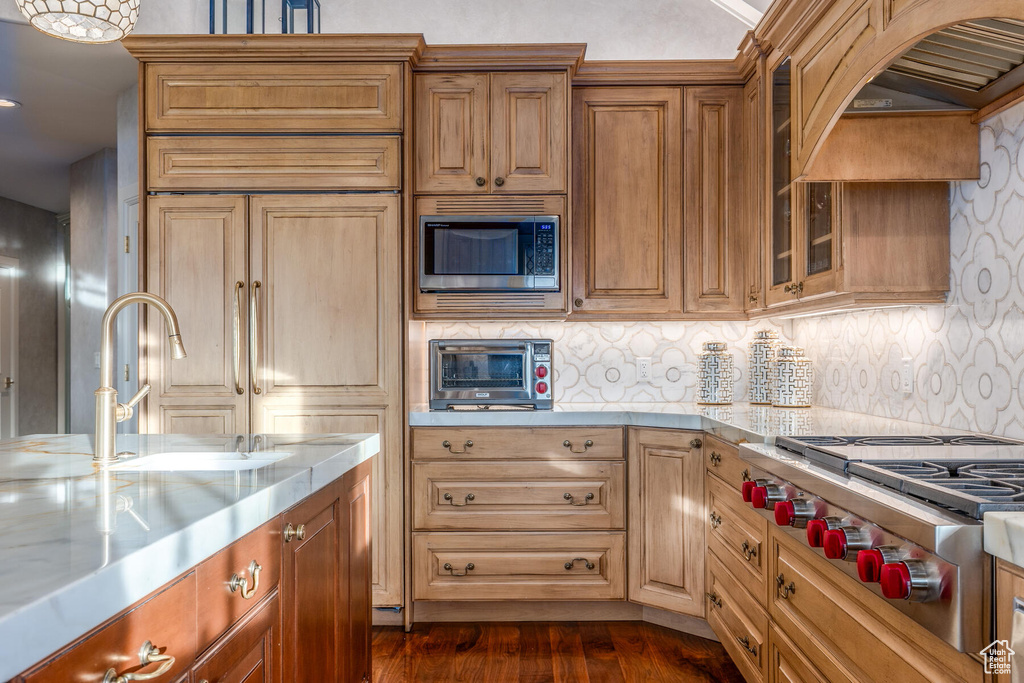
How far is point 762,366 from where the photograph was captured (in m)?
2.97

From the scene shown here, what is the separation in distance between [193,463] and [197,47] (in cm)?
194

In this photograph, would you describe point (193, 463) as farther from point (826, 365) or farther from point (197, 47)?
point (826, 365)

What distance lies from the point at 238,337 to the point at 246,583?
178 cm

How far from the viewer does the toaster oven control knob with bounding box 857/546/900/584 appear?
1.07 metres

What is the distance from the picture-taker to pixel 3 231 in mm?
5938

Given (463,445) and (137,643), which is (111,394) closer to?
(137,643)

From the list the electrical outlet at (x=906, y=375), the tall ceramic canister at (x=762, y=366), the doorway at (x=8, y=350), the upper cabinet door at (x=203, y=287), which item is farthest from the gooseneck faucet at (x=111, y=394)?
the doorway at (x=8, y=350)

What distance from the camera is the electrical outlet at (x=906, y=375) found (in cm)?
220

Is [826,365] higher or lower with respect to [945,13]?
lower

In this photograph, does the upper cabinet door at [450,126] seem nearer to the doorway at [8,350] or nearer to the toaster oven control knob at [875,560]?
the toaster oven control knob at [875,560]

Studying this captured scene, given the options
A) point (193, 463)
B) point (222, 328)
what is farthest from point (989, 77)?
point (222, 328)

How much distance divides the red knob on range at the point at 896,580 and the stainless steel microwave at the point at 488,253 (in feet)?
6.41

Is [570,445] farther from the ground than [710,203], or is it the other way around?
[710,203]

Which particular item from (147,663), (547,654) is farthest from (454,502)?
(147,663)
